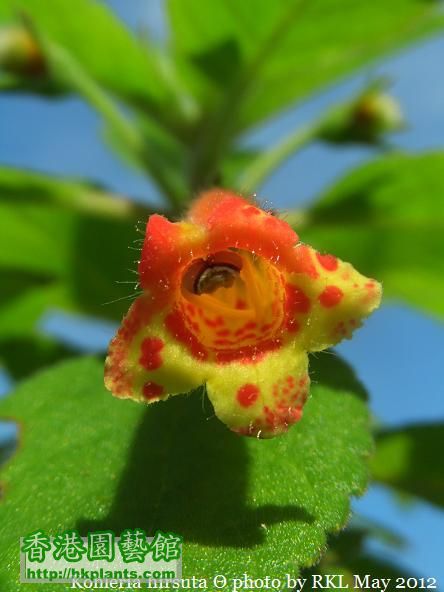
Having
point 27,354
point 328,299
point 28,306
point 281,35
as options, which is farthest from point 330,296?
point 27,354

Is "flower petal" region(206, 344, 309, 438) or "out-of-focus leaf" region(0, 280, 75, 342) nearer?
"flower petal" region(206, 344, 309, 438)

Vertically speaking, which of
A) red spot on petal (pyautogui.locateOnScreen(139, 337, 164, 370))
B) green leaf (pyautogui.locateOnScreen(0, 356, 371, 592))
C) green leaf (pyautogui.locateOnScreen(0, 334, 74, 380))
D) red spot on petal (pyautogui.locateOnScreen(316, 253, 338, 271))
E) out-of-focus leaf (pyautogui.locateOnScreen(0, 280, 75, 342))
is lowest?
green leaf (pyautogui.locateOnScreen(0, 356, 371, 592))

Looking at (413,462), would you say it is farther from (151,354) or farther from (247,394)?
(151,354)

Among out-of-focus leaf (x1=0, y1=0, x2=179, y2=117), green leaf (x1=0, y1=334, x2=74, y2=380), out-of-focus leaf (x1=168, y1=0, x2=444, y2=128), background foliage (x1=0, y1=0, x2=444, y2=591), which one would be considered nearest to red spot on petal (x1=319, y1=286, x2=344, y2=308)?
background foliage (x1=0, y1=0, x2=444, y2=591)

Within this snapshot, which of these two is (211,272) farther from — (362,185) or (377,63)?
(377,63)

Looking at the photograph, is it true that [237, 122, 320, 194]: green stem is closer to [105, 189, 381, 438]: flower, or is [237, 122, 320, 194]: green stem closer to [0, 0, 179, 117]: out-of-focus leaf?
[0, 0, 179, 117]: out-of-focus leaf

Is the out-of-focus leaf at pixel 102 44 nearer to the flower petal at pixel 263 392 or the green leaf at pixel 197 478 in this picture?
the green leaf at pixel 197 478

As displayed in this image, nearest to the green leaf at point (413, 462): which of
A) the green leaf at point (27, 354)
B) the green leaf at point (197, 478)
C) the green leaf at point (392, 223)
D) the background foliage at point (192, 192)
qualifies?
the background foliage at point (192, 192)
